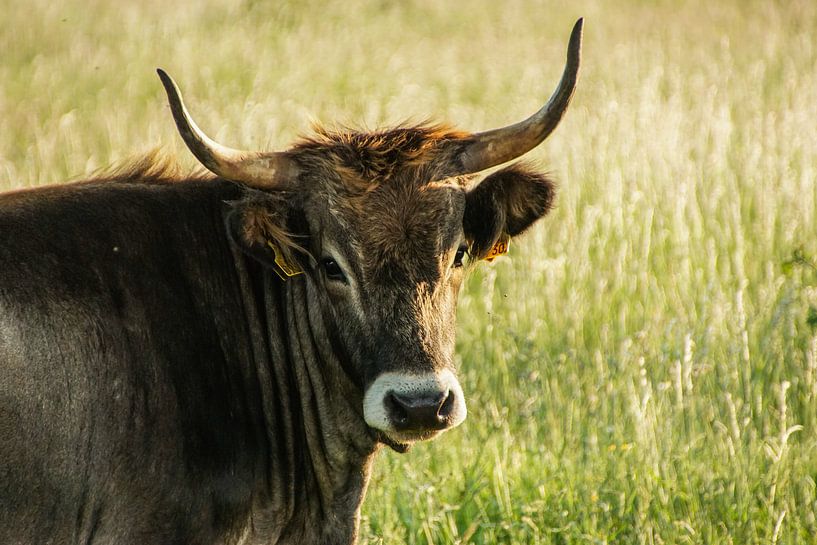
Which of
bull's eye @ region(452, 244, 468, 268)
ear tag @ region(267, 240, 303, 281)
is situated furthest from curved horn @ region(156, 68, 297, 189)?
bull's eye @ region(452, 244, 468, 268)

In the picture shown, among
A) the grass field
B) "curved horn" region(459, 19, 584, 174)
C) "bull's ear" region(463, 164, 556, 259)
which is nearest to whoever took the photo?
"curved horn" region(459, 19, 584, 174)

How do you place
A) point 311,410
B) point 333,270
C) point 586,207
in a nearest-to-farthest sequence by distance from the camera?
point 333,270 < point 311,410 < point 586,207

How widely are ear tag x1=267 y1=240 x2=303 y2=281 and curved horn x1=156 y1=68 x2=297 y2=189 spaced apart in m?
0.28

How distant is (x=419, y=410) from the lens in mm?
4602

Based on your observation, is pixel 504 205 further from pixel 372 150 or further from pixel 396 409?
pixel 396 409

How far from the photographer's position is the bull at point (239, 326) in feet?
15.1

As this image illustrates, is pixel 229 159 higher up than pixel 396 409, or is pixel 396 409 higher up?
pixel 229 159

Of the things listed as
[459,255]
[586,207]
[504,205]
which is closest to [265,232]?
[459,255]

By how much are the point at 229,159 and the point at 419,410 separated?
139cm

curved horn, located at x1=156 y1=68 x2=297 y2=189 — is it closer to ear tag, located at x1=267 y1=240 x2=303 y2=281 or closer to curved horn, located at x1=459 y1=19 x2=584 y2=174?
ear tag, located at x1=267 y1=240 x2=303 y2=281

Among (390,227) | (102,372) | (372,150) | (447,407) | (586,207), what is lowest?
(447,407)

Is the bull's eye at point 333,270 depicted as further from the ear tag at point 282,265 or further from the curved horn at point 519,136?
the curved horn at point 519,136

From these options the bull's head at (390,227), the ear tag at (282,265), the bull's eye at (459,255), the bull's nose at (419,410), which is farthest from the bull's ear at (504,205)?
the bull's nose at (419,410)

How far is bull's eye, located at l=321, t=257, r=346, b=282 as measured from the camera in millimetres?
5094
